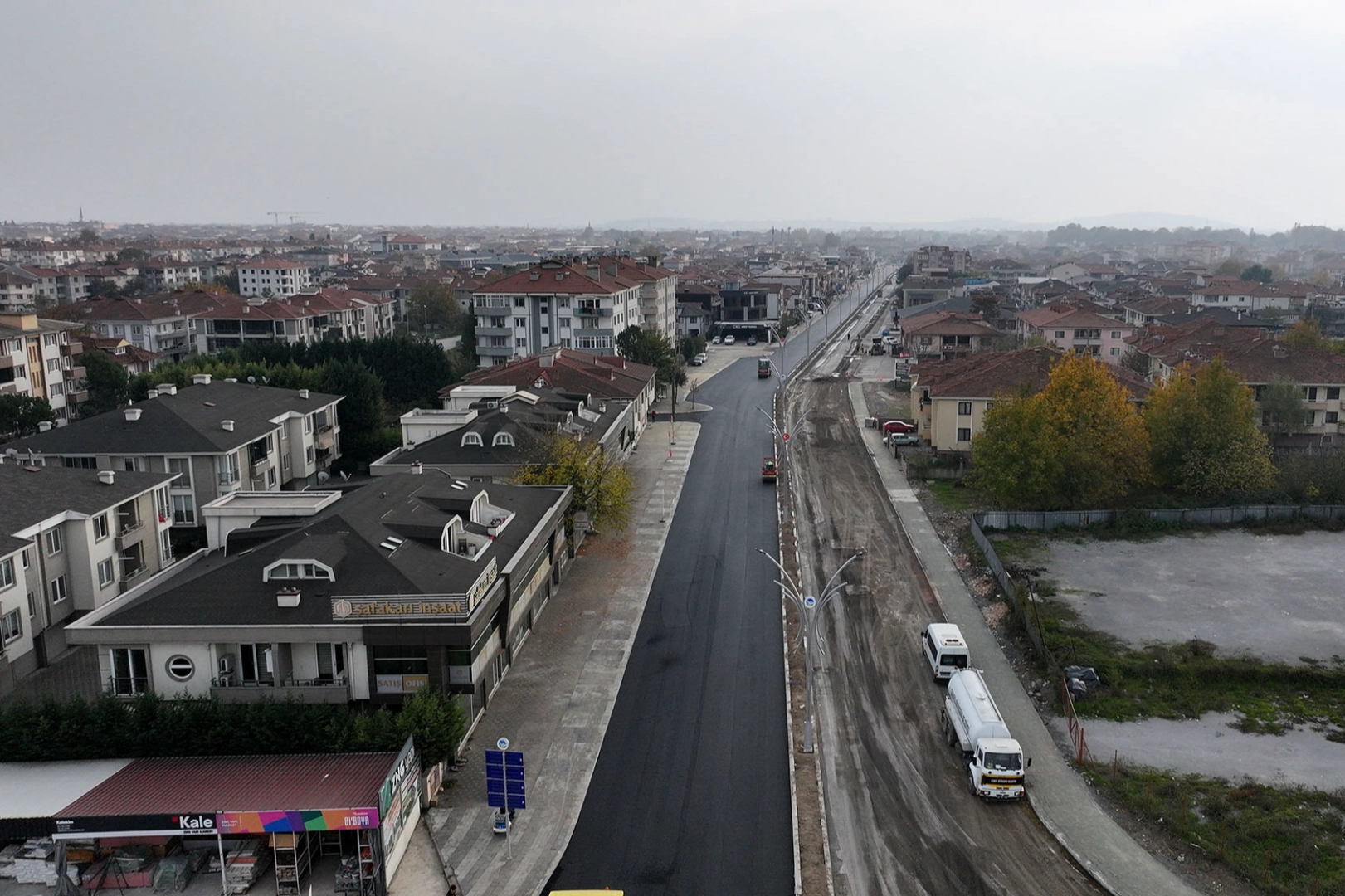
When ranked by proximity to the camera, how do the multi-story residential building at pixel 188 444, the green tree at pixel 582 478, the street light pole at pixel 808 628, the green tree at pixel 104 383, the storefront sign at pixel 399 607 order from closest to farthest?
the storefront sign at pixel 399 607 → the street light pole at pixel 808 628 → the green tree at pixel 582 478 → the multi-story residential building at pixel 188 444 → the green tree at pixel 104 383

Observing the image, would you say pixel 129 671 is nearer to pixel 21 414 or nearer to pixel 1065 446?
pixel 1065 446

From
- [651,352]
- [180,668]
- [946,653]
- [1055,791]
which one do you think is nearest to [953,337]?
[651,352]

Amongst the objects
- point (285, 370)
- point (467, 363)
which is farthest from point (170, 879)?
point (467, 363)

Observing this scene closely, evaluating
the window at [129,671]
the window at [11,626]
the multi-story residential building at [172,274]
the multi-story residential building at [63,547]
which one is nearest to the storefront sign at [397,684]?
the window at [129,671]

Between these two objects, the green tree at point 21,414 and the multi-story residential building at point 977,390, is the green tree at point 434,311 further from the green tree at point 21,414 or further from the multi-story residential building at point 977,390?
the multi-story residential building at point 977,390

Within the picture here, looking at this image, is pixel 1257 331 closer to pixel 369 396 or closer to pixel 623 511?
pixel 623 511

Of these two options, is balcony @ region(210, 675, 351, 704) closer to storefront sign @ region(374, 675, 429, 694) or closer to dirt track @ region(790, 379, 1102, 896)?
storefront sign @ region(374, 675, 429, 694)

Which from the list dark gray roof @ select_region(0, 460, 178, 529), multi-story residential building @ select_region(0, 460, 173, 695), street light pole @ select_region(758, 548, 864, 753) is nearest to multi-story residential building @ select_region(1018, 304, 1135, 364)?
street light pole @ select_region(758, 548, 864, 753)
